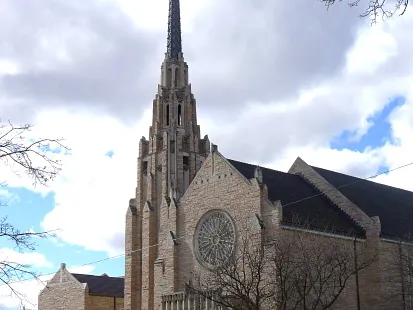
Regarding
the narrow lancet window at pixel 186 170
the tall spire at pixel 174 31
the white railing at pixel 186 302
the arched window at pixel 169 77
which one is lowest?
the white railing at pixel 186 302

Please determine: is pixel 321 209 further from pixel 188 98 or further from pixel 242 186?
pixel 188 98

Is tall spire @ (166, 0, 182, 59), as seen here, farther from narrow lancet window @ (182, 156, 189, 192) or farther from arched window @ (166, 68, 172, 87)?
narrow lancet window @ (182, 156, 189, 192)

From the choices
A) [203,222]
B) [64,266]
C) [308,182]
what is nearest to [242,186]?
[203,222]

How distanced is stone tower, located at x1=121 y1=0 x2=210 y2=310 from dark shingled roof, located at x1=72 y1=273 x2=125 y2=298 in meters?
7.26

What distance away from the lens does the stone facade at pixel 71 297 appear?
54.9 m

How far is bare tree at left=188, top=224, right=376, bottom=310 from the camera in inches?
1129

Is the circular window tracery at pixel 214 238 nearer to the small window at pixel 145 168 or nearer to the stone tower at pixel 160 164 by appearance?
the stone tower at pixel 160 164

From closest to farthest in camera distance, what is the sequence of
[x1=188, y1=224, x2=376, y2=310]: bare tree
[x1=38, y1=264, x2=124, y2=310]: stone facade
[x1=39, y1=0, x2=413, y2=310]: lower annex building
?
[x1=188, y1=224, x2=376, y2=310]: bare tree < [x1=39, y1=0, x2=413, y2=310]: lower annex building < [x1=38, y1=264, x2=124, y2=310]: stone facade

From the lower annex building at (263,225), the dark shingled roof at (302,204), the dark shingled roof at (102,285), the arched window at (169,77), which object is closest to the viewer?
the lower annex building at (263,225)

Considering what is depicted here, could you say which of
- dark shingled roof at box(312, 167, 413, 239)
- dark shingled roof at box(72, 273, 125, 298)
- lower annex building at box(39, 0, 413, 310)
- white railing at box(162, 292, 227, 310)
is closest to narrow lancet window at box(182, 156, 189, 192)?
lower annex building at box(39, 0, 413, 310)

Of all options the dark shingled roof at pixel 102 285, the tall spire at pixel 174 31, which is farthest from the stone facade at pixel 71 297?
the tall spire at pixel 174 31

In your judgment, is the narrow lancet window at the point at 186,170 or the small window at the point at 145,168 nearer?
the narrow lancet window at the point at 186,170

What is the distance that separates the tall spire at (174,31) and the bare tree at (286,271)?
1142 inches

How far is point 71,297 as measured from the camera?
56062 mm
